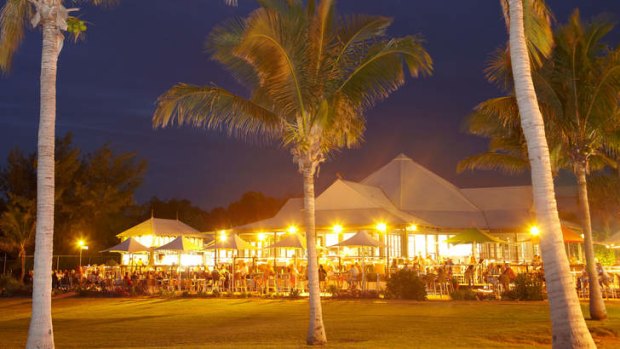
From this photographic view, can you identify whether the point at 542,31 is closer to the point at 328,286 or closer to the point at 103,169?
the point at 328,286

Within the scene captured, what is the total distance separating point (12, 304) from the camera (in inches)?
1023

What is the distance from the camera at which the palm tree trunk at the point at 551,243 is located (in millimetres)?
8758

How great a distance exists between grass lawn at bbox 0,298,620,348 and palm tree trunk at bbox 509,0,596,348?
354 centimetres

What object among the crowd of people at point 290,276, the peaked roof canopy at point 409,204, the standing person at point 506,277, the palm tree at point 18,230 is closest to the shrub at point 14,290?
the crowd of people at point 290,276

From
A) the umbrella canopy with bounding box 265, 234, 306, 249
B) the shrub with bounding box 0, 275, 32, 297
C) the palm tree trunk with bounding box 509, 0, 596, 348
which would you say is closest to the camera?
the palm tree trunk with bounding box 509, 0, 596, 348

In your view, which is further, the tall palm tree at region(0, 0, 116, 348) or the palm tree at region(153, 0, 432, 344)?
the palm tree at region(153, 0, 432, 344)

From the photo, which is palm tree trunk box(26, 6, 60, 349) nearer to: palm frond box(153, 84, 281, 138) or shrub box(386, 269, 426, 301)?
palm frond box(153, 84, 281, 138)

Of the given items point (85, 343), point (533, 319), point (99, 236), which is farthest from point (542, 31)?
point (99, 236)

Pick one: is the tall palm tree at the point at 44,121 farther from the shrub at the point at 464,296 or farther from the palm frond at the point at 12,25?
the shrub at the point at 464,296

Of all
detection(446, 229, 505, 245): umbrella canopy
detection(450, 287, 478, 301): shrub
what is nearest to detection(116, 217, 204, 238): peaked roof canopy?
detection(446, 229, 505, 245): umbrella canopy

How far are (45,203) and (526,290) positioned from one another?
54.8 feet

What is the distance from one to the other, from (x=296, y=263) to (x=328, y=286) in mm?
2106

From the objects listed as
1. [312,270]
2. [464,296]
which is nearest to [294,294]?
[464,296]

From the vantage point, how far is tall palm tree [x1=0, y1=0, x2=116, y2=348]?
9836mm
